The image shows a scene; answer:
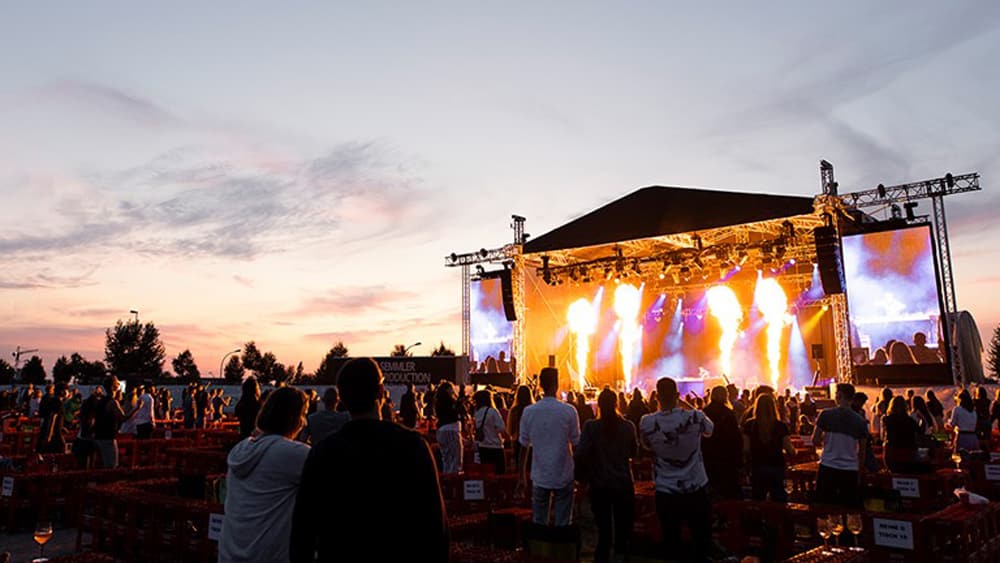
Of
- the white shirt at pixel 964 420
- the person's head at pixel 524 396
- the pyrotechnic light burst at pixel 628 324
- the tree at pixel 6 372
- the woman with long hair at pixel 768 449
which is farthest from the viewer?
the tree at pixel 6 372

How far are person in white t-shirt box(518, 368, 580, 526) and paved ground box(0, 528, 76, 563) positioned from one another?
487 centimetres

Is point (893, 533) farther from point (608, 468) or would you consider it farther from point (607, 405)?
point (607, 405)

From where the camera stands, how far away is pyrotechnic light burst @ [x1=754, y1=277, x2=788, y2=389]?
74.1 feet

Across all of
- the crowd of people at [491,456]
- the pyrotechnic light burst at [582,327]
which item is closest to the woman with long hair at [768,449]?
the crowd of people at [491,456]

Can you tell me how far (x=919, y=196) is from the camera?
17.5m

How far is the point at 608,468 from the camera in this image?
5398 millimetres

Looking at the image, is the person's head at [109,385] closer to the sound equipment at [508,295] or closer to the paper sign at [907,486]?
the paper sign at [907,486]

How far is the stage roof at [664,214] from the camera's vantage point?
66.8 feet

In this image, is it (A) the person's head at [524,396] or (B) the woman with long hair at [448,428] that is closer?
(A) the person's head at [524,396]

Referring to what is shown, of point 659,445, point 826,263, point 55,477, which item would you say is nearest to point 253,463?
point 659,445

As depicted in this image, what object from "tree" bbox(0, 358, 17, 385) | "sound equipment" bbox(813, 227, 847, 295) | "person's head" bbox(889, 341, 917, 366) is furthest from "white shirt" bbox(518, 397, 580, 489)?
"tree" bbox(0, 358, 17, 385)

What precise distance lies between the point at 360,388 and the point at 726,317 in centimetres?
2300

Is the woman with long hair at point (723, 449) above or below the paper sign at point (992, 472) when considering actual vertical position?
above

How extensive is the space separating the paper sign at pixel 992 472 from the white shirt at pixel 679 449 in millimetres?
5359
